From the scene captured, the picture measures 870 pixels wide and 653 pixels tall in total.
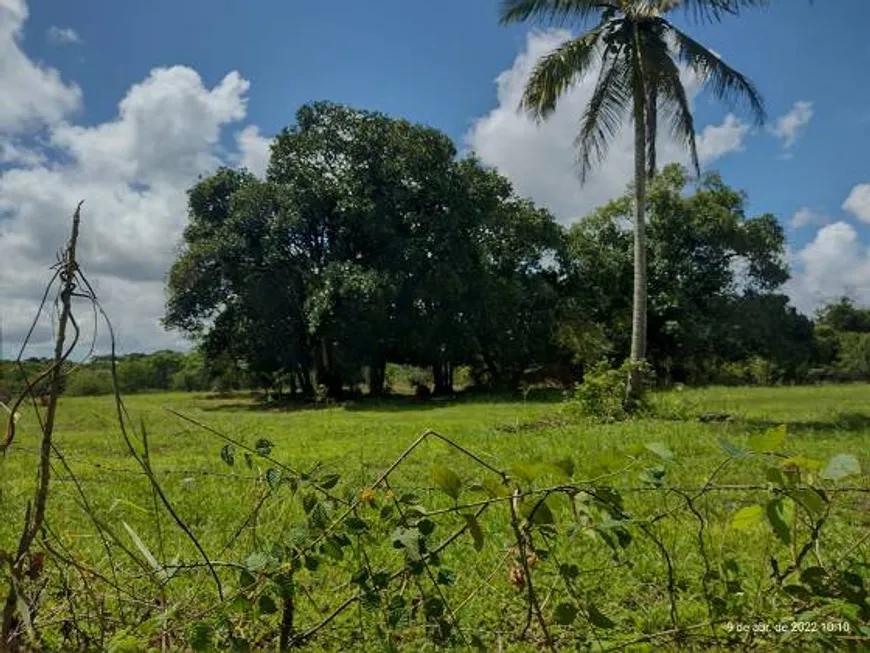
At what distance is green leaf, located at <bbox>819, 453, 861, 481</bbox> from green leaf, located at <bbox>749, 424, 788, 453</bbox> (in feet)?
0.29

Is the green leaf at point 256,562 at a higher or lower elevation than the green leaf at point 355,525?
lower

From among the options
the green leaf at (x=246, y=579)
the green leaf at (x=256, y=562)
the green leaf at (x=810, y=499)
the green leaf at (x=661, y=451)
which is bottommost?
the green leaf at (x=246, y=579)

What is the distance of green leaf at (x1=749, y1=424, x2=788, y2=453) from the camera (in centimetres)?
136

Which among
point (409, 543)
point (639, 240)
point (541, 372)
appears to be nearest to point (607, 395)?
point (639, 240)

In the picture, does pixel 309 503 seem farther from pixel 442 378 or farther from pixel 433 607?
pixel 442 378

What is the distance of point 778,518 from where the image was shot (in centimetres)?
138

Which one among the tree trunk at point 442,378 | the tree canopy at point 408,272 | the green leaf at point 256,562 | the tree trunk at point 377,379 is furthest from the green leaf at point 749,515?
the tree trunk at point 442,378

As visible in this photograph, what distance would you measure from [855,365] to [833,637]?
122 feet

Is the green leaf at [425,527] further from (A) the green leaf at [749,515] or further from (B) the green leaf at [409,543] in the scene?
(A) the green leaf at [749,515]

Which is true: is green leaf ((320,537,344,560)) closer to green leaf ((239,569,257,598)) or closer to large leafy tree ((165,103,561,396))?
green leaf ((239,569,257,598))

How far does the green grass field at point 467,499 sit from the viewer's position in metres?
2.26

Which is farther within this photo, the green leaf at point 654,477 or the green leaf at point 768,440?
the green leaf at point 654,477

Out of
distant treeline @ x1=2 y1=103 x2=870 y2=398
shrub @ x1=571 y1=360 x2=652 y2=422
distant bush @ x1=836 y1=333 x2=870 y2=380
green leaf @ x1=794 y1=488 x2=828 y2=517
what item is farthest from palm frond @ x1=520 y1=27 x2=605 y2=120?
distant bush @ x1=836 y1=333 x2=870 y2=380

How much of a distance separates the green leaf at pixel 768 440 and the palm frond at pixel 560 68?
10.9 meters
